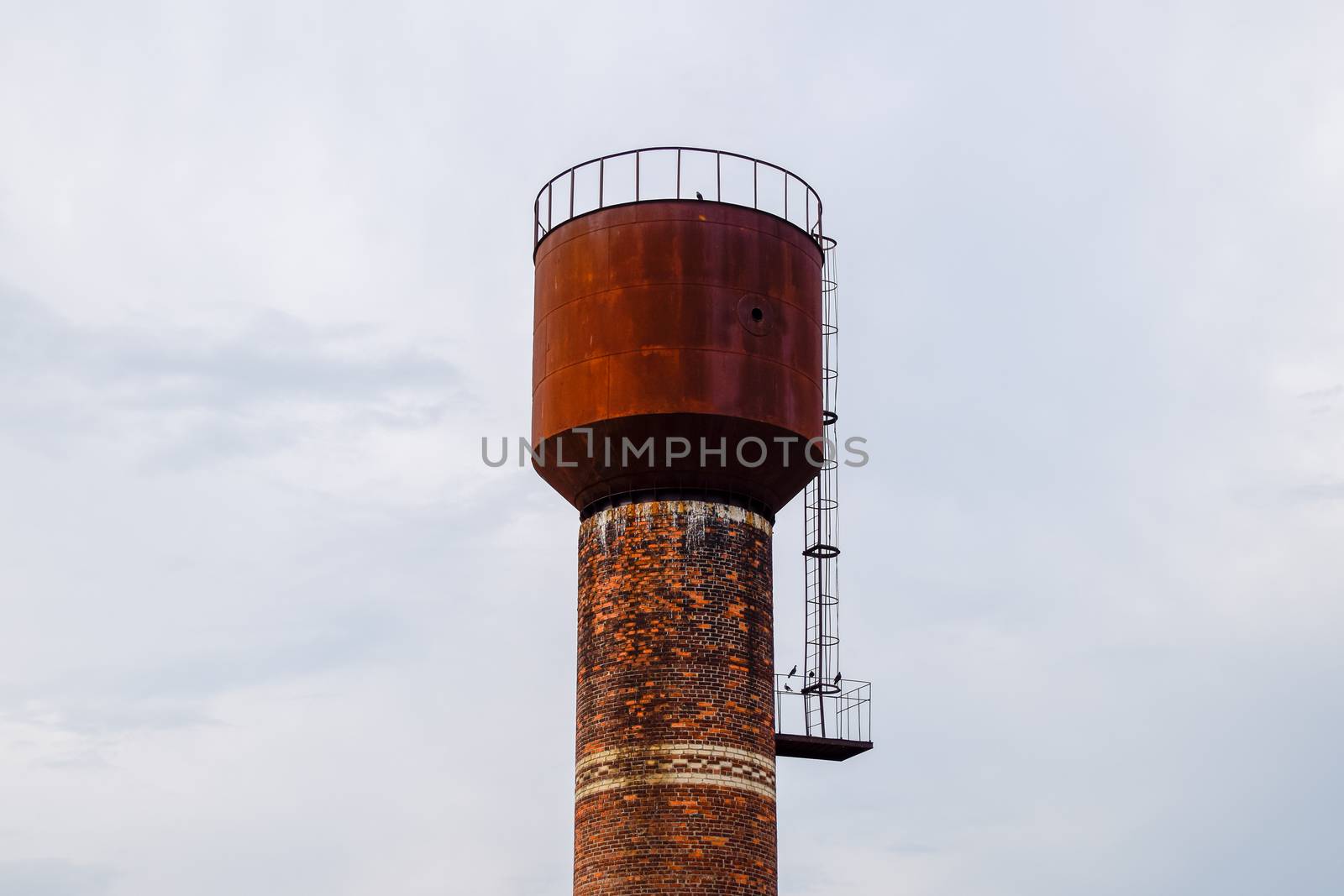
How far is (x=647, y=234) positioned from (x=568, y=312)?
166cm

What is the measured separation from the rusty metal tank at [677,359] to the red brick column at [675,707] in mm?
691

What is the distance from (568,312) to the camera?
94.9ft

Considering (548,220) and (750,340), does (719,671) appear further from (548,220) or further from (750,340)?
(548,220)

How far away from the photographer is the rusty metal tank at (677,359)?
27.8m

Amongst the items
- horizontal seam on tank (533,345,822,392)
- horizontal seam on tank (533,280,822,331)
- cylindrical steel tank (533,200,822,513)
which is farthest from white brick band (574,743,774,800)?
horizontal seam on tank (533,280,822,331)

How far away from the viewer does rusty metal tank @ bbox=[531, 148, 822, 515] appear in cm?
2777

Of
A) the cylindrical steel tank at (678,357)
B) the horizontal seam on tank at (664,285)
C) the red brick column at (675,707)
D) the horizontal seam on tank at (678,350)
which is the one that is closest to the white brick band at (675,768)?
the red brick column at (675,707)

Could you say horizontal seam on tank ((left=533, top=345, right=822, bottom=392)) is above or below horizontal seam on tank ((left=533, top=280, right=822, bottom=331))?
below

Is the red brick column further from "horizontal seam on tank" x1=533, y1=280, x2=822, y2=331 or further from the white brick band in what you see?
"horizontal seam on tank" x1=533, y1=280, x2=822, y2=331

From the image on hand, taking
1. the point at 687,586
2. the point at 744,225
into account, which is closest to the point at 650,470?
the point at 687,586

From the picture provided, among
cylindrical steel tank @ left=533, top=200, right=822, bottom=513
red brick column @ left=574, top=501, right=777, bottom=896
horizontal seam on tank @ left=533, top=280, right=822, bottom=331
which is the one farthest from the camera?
horizontal seam on tank @ left=533, top=280, right=822, bottom=331

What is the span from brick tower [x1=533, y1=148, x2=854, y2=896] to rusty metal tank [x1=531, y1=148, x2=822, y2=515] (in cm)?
3

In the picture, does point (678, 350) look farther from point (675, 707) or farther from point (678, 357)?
point (675, 707)

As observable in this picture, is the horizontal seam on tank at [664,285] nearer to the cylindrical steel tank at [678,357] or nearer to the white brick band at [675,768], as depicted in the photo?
the cylindrical steel tank at [678,357]
